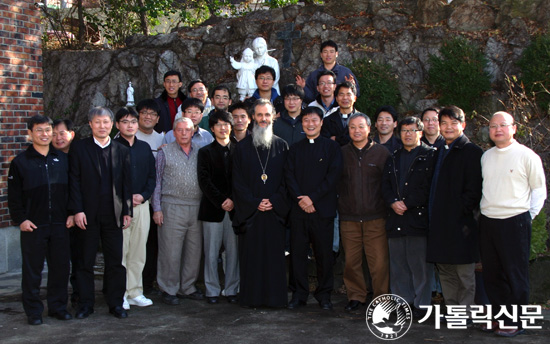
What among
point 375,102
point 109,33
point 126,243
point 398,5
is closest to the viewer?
point 126,243

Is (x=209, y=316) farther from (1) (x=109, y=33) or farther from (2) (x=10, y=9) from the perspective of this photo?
(1) (x=109, y=33)

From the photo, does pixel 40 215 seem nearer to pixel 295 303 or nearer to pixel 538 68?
pixel 295 303

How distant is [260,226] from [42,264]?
2109 millimetres

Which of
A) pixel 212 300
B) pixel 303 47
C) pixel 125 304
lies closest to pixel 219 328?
pixel 212 300

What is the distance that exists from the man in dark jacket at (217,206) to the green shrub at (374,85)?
488cm

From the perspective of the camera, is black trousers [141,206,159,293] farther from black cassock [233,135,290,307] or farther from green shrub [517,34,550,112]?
green shrub [517,34,550,112]

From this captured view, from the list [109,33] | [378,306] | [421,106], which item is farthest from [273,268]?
[109,33]

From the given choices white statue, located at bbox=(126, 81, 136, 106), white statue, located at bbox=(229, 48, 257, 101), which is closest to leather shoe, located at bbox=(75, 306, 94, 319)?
white statue, located at bbox=(229, 48, 257, 101)

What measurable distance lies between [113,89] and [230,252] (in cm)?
826

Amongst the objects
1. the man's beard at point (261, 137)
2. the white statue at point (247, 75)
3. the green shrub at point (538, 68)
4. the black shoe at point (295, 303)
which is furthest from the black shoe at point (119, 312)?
the green shrub at point (538, 68)

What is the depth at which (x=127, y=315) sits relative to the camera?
5.68 metres

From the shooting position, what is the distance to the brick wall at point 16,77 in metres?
7.34

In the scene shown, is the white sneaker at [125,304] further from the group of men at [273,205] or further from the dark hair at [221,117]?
the dark hair at [221,117]

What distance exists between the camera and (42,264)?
5500mm
